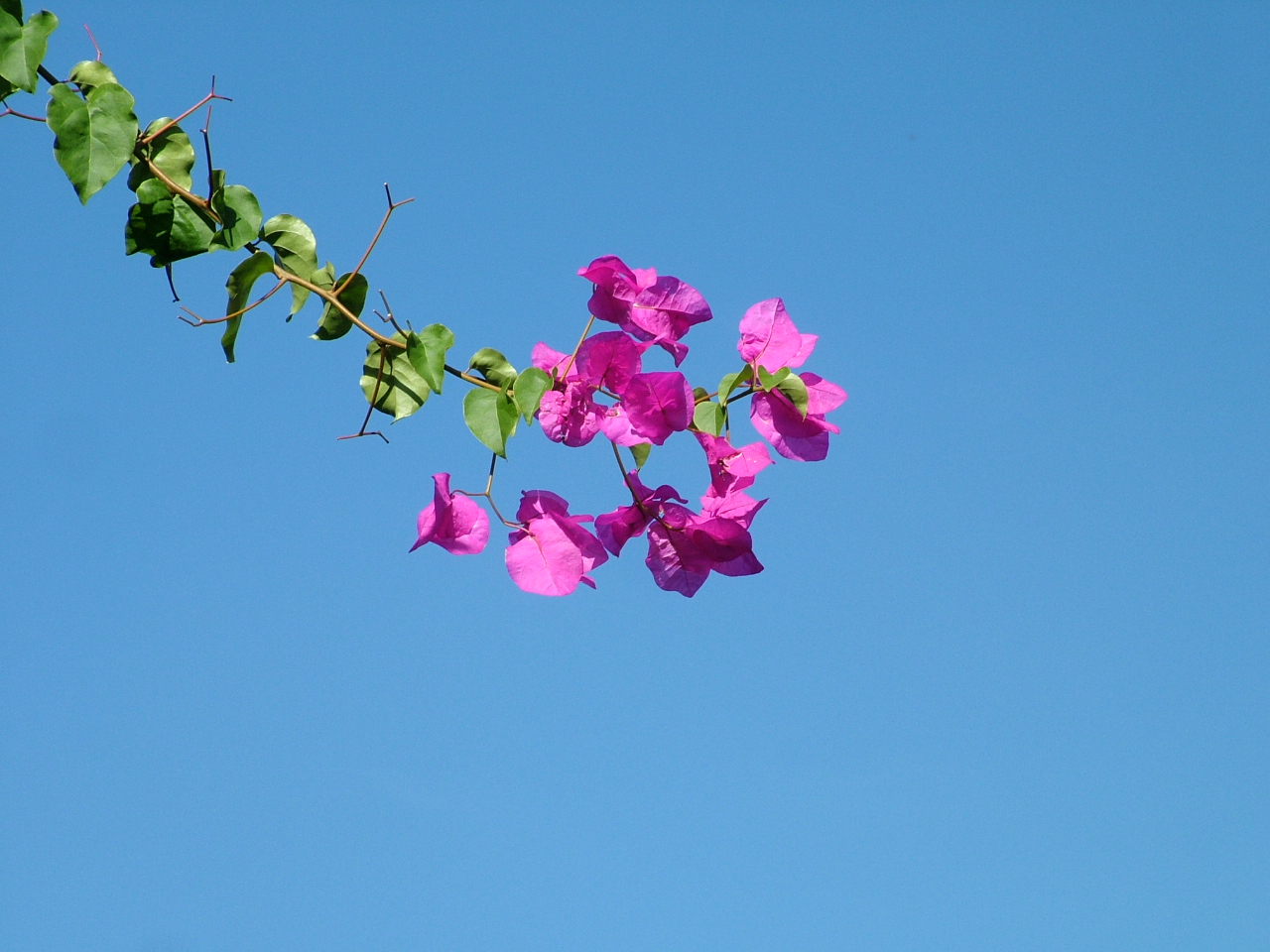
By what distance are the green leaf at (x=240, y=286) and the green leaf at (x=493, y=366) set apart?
0.19 meters

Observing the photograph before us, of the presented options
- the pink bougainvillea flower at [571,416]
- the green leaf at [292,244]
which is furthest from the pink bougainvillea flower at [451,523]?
the green leaf at [292,244]

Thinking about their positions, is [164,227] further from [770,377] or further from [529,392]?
[770,377]

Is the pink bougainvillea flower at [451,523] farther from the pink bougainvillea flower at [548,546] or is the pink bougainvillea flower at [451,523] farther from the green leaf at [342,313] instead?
the green leaf at [342,313]

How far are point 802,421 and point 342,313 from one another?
427mm

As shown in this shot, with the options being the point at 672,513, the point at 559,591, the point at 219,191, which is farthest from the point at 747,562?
the point at 219,191

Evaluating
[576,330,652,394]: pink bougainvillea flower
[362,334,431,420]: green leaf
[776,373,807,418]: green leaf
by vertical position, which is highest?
[776,373,807,418]: green leaf

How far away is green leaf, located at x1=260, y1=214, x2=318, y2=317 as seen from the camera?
1.06m

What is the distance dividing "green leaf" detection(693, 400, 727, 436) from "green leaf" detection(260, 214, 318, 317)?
14.5 inches

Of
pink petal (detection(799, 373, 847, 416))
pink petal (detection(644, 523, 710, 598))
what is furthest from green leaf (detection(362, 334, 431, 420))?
pink petal (detection(799, 373, 847, 416))

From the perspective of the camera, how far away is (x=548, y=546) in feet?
3.57

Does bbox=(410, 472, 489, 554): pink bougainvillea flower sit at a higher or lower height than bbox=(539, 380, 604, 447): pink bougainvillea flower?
lower

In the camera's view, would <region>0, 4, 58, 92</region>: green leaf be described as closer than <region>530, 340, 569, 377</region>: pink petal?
Yes

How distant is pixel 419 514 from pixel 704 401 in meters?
0.29

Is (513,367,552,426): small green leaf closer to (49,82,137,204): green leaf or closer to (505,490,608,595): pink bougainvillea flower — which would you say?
(505,490,608,595): pink bougainvillea flower
